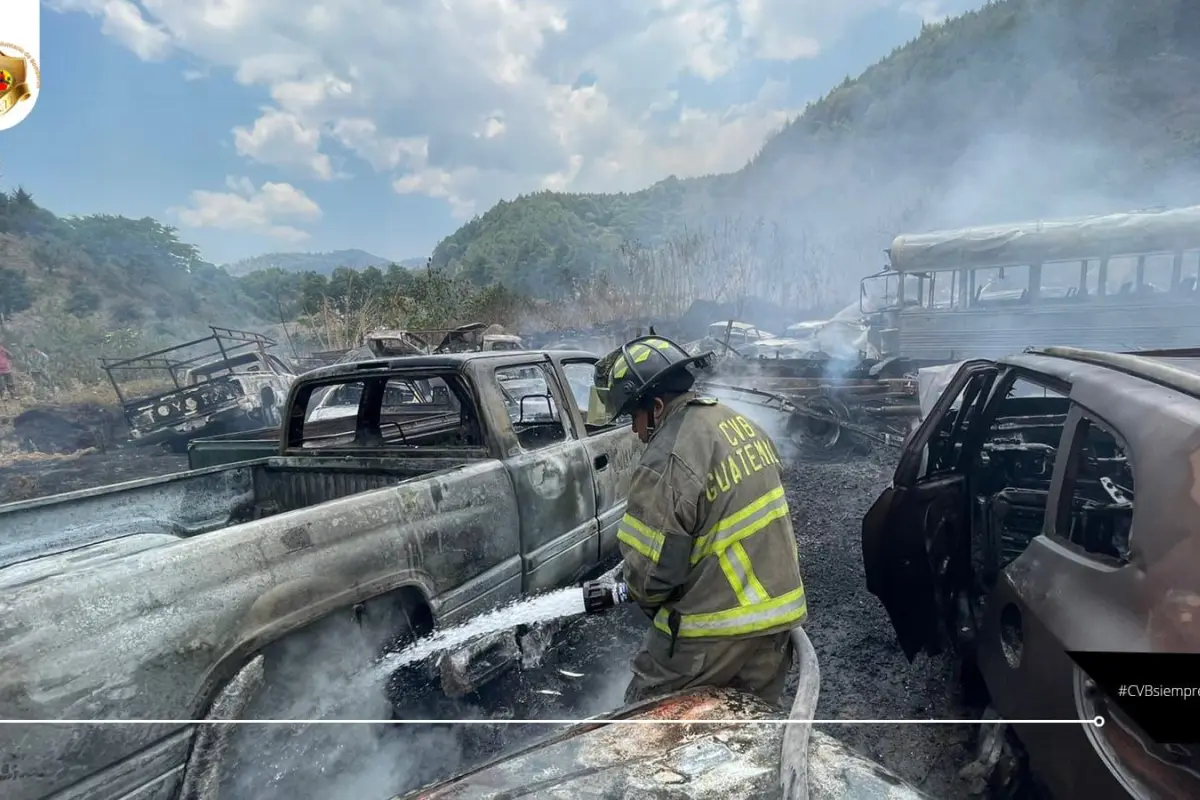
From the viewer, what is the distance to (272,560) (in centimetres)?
212

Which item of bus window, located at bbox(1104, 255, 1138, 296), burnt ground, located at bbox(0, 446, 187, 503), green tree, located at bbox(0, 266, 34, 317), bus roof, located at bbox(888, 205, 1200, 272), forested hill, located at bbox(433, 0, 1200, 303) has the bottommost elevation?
burnt ground, located at bbox(0, 446, 187, 503)

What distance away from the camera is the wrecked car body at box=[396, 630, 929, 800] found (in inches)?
60.4

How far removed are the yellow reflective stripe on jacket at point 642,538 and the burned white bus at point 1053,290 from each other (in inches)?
441

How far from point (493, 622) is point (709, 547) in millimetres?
1391

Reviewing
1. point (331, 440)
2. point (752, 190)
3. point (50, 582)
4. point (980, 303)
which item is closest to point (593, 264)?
point (752, 190)

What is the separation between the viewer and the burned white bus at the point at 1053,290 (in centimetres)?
1112

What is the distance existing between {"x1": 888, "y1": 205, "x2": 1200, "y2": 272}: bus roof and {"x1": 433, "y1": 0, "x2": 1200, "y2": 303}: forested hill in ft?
48.4

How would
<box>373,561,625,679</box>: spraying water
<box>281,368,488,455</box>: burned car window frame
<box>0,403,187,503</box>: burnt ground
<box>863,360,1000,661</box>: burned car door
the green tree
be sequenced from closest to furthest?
<box>373,561,625,679</box>: spraying water → <box>863,360,1000,661</box>: burned car door → <box>281,368,488,455</box>: burned car window frame → <box>0,403,187,503</box>: burnt ground → the green tree

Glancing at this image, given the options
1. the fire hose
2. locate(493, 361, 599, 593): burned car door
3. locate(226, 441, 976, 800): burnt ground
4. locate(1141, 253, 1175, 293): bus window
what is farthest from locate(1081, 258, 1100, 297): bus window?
the fire hose

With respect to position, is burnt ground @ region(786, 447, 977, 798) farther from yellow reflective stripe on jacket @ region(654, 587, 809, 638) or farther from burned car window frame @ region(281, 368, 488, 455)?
burned car window frame @ region(281, 368, 488, 455)

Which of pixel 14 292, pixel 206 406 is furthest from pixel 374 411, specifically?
pixel 14 292

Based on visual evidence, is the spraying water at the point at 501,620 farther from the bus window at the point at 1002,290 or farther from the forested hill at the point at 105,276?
the forested hill at the point at 105,276

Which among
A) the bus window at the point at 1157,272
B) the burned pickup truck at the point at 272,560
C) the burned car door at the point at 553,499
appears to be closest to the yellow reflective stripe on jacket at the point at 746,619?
the burned pickup truck at the point at 272,560

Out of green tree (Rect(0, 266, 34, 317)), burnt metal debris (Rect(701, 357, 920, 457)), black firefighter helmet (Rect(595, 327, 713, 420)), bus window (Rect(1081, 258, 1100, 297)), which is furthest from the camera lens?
green tree (Rect(0, 266, 34, 317))
